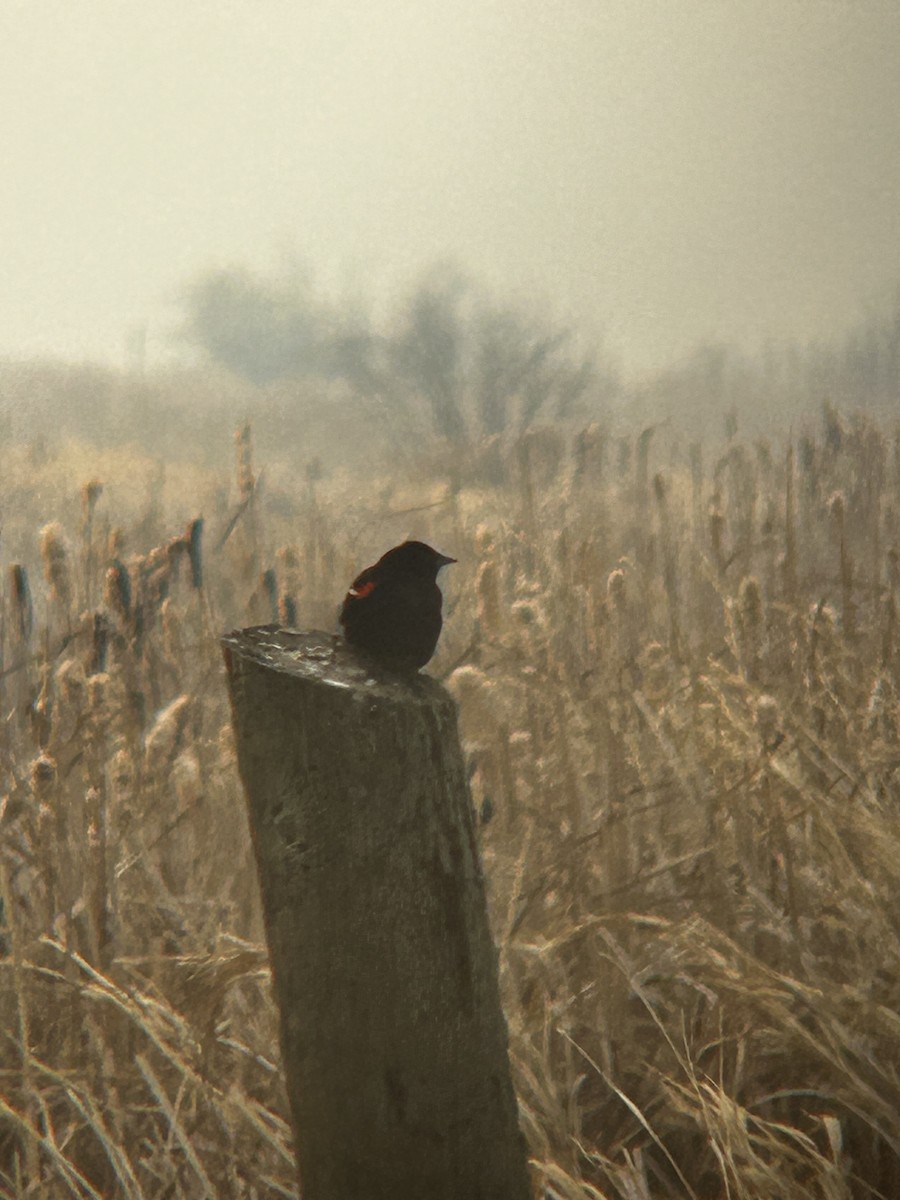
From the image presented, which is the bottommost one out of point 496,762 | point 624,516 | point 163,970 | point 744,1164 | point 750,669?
point 744,1164

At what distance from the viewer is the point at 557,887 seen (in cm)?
207

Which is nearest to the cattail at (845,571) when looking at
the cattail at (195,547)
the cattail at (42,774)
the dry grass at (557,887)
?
the dry grass at (557,887)

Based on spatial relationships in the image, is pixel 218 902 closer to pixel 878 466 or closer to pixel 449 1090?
pixel 449 1090

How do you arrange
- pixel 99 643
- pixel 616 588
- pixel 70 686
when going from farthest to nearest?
pixel 616 588 < pixel 70 686 < pixel 99 643

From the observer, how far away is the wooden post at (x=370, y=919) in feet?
3.04

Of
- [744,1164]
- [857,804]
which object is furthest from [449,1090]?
[857,804]

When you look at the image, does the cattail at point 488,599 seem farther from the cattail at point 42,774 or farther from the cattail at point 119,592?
the cattail at point 42,774

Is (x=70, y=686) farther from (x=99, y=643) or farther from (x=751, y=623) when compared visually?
(x=751, y=623)

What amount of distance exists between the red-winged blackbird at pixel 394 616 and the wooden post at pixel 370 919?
7cm

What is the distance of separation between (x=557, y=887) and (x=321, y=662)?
3.95 feet

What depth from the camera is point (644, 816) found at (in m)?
2.22

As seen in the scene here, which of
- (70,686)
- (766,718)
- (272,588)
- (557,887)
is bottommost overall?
(557,887)

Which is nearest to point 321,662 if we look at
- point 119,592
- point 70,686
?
point 119,592

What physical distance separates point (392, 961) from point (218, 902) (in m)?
1.14
